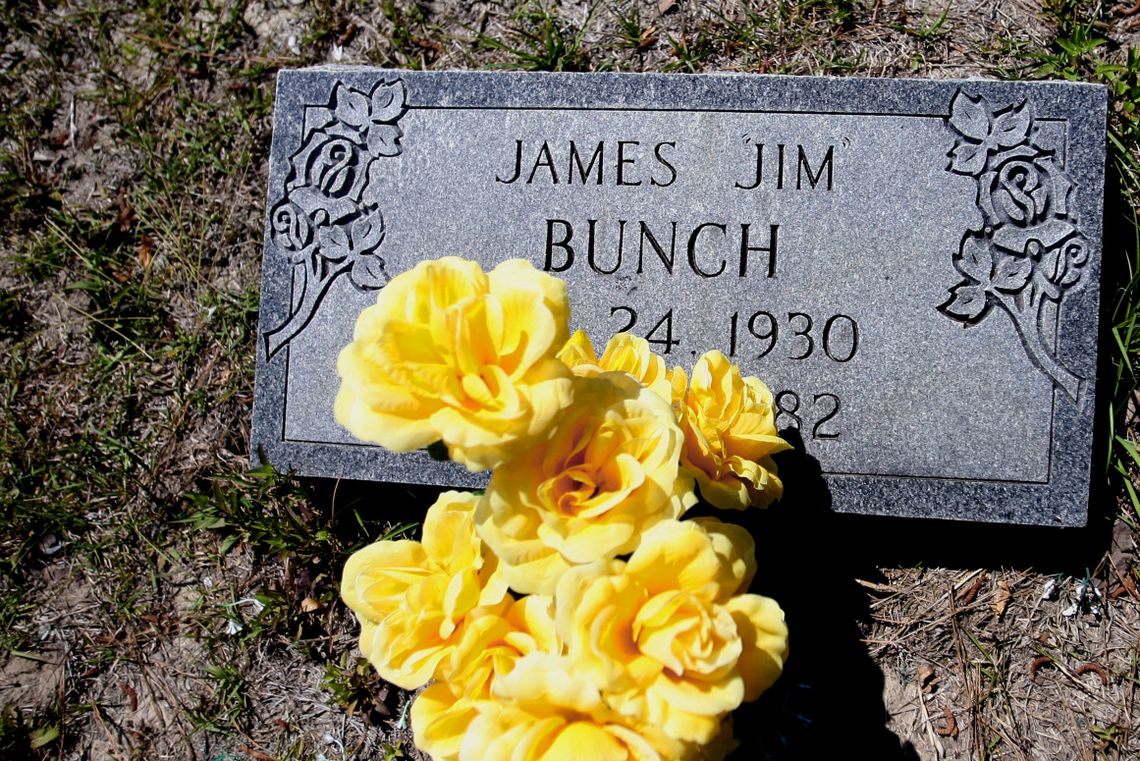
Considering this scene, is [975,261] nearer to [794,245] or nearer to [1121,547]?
[794,245]

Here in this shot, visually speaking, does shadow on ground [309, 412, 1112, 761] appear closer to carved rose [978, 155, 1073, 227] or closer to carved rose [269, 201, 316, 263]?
carved rose [269, 201, 316, 263]

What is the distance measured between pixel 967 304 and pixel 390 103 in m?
1.86

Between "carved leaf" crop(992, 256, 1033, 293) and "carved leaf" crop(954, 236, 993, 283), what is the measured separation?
0.03 m

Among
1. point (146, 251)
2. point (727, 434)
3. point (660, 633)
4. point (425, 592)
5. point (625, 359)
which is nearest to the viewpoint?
point (660, 633)

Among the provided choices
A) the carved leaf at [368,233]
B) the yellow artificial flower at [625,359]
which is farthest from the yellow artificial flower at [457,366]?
the carved leaf at [368,233]

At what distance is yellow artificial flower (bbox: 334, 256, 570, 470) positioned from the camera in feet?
3.79

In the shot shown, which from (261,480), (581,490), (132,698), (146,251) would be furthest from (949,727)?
(146,251)

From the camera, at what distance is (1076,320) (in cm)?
240

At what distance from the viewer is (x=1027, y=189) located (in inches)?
95.2

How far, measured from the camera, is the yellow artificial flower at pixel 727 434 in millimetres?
1637

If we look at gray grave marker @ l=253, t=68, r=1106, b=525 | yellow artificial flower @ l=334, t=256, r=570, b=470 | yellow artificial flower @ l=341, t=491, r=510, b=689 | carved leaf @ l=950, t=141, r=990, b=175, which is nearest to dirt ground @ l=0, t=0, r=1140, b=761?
gray grave marker @ l=253, t=68, r=1106, b=525

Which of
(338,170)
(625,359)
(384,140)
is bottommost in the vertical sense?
(625,359)

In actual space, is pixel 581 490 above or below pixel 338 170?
below

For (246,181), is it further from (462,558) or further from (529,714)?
(529,714)
